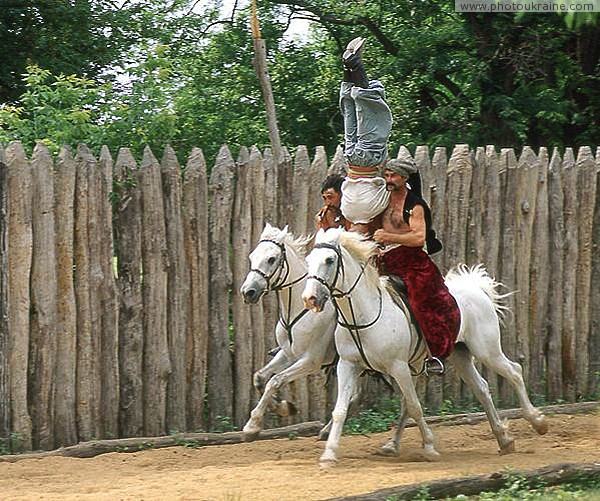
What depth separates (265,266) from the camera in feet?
29.1

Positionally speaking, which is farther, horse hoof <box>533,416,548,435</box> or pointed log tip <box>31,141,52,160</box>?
horse hoof <box>533,416,548,435</box>

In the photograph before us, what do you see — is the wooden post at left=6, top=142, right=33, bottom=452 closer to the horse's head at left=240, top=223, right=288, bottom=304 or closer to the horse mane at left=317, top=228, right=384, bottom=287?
the horse's head at left=240, top=223, right=288, bottom=304

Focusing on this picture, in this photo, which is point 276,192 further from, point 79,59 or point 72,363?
point 79,59

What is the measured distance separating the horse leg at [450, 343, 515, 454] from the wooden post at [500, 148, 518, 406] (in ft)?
6.71

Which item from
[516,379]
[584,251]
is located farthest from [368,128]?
[584,251]

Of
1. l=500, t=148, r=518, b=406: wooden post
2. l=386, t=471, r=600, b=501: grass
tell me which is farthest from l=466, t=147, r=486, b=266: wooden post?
l=386, t=471, r=600, b=501: grass

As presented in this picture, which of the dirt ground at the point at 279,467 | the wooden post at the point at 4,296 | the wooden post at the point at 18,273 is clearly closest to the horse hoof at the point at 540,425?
the dirt ground at the point at 279,467

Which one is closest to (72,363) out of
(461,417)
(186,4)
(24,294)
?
(24,294)

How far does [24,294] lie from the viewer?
9.20 meters

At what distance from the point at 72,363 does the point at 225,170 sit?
6.70 ft

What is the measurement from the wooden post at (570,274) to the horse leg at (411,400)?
3442mm

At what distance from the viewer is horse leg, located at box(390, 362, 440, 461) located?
343 inches

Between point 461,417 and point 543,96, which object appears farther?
point 543,96

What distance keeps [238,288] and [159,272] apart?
0.75 metres
